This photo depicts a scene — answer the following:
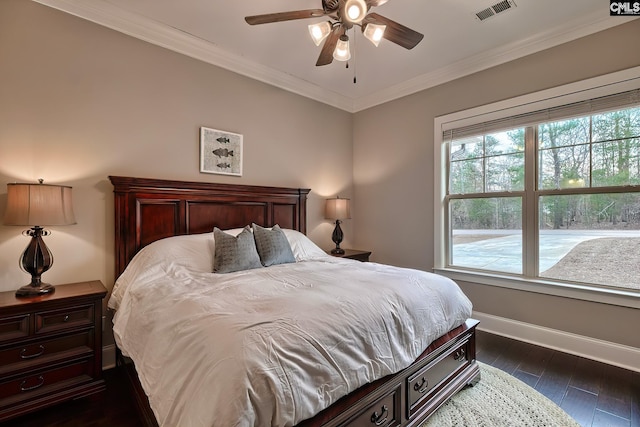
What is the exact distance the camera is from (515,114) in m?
3.01

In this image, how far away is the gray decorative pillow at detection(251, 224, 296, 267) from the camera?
2.61 meters

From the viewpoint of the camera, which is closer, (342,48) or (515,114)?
(342,48)

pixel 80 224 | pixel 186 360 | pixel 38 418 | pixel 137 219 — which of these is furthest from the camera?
Answer: pixel 137 219

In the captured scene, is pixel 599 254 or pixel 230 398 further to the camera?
pixel 599 254

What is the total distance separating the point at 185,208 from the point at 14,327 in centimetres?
141

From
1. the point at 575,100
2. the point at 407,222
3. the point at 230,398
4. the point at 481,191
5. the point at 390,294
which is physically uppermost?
the point at 575,100

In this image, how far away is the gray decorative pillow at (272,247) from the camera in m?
2.61

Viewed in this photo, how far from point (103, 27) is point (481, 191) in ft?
12.9

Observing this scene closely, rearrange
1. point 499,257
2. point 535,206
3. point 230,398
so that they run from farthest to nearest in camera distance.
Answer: point 499,257 < point 535,206 < point 230,398

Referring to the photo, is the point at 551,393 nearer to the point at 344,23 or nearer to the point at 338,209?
the point at 338,209

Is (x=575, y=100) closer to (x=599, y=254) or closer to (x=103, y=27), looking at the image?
(x=599, y=254)

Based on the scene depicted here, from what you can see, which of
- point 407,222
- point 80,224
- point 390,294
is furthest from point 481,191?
point 80,224

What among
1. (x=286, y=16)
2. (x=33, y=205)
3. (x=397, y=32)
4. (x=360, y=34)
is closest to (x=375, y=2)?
(x=397, y=32)

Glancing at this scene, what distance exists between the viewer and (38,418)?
187cm
